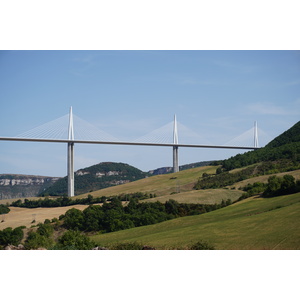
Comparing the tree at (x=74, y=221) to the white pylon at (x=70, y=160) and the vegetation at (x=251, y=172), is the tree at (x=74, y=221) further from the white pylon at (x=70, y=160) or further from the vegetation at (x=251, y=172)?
the white pylon at (x=70, y=160)

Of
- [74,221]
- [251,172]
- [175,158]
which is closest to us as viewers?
[74,221]

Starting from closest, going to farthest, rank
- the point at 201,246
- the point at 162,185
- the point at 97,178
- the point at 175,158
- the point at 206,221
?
1. the point at 201,246
2. the point at 206,221
3. the point at 162,185
4. the point at 175,158
5. the point at 97,178

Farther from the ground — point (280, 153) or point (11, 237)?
point (280, 153)

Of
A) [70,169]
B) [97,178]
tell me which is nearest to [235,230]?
[70,169]

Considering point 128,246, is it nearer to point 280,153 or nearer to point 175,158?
point 280,153
